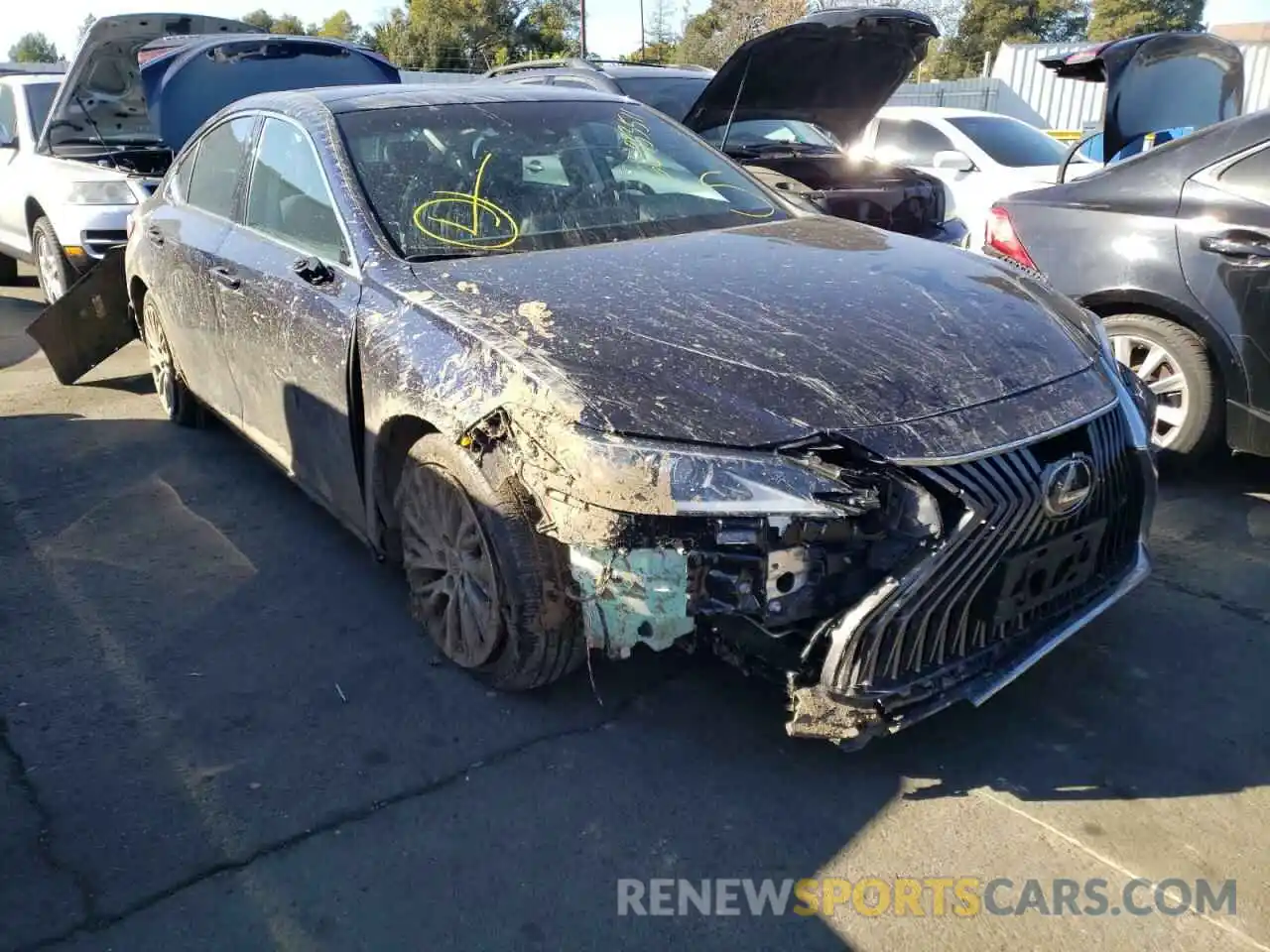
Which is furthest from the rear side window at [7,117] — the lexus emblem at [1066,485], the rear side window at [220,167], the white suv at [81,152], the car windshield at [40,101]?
the lexus emblem at [1066,485]

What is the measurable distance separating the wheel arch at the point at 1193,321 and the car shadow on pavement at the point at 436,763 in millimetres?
1092

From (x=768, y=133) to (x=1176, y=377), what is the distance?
4014 mm

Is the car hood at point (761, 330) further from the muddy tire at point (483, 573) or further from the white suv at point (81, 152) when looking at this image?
the white suv at point (81, 152)

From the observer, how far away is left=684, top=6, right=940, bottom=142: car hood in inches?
231

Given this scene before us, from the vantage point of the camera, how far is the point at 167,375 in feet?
18.4

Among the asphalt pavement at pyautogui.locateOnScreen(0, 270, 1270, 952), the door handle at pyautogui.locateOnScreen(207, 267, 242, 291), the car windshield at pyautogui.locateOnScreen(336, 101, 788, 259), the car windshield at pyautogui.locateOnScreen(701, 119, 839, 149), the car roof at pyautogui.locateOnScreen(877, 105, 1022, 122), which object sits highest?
the car windshield at pyautogui.locateOnScreen(336, 101, 788, 259)

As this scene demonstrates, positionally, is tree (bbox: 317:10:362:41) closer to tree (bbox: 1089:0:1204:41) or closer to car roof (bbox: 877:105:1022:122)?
tree (bbox: 1089:0:1204:41)

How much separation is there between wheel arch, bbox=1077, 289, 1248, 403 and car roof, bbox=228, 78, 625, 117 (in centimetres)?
238

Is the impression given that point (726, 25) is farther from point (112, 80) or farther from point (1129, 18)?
point (112, 80)

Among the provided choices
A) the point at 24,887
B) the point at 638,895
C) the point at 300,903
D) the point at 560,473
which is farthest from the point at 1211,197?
the point at 24,887

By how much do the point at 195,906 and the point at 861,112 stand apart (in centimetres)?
616

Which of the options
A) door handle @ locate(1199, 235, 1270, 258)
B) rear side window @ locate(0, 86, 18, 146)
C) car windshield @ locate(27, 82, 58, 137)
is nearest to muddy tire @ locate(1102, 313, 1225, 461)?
door handle @ locate(1199, 235, 1270, 258)

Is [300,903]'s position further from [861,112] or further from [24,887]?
[861,112]

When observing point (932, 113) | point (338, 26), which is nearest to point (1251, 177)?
point (932, 113)
